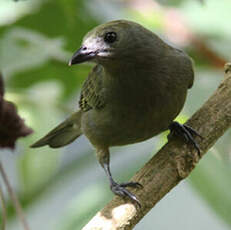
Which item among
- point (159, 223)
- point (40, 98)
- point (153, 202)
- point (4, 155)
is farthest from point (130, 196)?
point (159, 223)

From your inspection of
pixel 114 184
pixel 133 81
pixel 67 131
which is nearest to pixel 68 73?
pixel 133 81

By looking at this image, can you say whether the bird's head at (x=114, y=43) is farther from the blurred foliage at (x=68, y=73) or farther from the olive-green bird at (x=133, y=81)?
the blurred foliage at (x=68, y=73)

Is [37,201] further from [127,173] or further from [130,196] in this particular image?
[130,196]

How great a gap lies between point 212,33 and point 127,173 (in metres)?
0.82

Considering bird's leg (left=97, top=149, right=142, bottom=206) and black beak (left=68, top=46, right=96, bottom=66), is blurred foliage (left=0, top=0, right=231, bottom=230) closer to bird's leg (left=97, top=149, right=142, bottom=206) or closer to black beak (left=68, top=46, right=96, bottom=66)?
bird's leg (left=97, top=149, right=142, bottom=206)

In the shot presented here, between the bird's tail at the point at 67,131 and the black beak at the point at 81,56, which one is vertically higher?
the black beak at the point at 81,56

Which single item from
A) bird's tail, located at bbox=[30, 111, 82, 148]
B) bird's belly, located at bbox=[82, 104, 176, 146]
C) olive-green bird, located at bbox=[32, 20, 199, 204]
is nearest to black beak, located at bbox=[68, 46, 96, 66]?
olive-green bird, located at bbox=[32, 20, 199, 204]

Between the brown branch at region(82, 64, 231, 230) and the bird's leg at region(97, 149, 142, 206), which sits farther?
the bird's leg at region(97, 149, 142, 206)

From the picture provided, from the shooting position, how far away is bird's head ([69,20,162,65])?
2.78 metres

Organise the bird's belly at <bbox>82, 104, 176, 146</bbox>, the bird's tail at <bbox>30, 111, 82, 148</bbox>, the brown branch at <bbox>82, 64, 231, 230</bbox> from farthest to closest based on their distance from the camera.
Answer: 1. the bird's tail at <bbox>30, 111, 82, 148</bbox>
2. the bird's belly at <bbox>82, 104, 176, 146</bbox>
3. the brown branch at <bbox>82, 64, 231, 230</bbox>

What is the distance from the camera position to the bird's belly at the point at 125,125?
3029mm

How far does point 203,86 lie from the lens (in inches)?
116

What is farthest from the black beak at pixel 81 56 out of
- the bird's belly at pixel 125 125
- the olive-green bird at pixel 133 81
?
the bird's belly at pixel 125 125

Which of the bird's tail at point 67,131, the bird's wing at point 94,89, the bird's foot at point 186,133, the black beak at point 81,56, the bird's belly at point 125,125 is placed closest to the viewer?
the bird's foot at point 186,133
